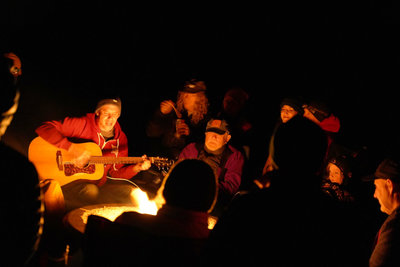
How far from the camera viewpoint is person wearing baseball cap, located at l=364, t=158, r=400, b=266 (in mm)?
2275

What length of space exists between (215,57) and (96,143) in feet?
11.2

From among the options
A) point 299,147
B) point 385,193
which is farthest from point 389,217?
point 299,147

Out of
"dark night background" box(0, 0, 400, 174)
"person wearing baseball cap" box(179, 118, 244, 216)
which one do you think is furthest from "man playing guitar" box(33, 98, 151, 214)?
"dark night background" box(0, 0, 400, 174)

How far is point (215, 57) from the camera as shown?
6602 millimetres

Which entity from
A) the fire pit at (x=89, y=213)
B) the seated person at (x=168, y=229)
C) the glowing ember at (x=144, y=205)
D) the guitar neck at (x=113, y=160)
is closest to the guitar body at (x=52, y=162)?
the guitar neck at (x=113, y=160)

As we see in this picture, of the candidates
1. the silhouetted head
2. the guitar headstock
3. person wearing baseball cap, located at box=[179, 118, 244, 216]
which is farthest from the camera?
the guitar headstock

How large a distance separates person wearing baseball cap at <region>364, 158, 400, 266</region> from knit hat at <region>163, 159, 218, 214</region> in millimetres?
1462

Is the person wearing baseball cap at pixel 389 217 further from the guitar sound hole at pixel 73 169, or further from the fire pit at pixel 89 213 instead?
the guitar sound hole at pixel 73 169

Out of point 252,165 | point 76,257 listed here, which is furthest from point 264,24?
point 76,257

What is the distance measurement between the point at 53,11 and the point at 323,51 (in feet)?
17.7

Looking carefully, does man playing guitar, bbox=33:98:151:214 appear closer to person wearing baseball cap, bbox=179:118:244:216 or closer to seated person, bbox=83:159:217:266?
person wearing baseball cap, bbox=179:118:244:216

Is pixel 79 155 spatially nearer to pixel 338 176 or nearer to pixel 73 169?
pixel 73 169

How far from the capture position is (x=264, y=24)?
6.37 metres

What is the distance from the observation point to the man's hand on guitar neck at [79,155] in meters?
4.09
